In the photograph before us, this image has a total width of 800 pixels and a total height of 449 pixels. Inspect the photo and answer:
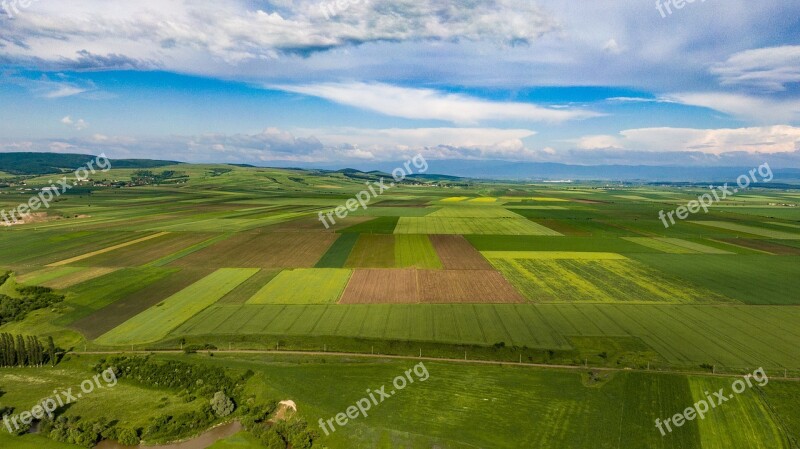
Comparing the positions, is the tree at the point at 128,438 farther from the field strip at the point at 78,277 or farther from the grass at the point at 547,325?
the field strip at the point at 78,277

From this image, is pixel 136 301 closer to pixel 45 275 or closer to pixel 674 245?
pixel 45 275

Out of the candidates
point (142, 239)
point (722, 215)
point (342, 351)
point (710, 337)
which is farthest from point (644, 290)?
point (722, 215)

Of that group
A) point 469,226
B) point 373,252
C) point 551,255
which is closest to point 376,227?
point 469,226

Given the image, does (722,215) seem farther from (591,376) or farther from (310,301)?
(310,301)

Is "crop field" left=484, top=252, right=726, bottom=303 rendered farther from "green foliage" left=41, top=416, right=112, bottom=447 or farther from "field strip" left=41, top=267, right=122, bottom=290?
"field strip" left=41, top=267, right=122, bottom=290

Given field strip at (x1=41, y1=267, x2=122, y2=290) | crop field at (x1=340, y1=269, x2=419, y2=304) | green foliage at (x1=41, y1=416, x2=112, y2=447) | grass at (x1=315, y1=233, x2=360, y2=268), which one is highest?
grass at (x1=315, y1=233, x2=360, y2=268)

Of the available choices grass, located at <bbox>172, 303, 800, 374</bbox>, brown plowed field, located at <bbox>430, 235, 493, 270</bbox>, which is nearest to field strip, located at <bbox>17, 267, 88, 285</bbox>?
grass, located at <bbox>172, 303, 800, 374</bbox>

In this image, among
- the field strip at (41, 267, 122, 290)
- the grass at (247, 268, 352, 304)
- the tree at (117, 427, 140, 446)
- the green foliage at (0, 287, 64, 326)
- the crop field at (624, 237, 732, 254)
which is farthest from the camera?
the crop field at (624, 237, 732, 254)
